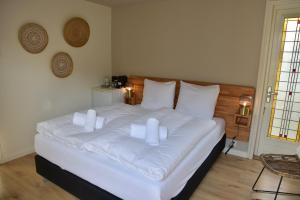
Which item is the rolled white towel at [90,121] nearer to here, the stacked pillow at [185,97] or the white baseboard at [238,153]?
the stacked pillow at [185,97]

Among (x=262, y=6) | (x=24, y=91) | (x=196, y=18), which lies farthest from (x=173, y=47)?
(x=24, y=91)

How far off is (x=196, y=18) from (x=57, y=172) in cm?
274

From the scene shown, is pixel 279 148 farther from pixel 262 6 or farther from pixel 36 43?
pixel 36 43

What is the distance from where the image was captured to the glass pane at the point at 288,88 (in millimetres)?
2574

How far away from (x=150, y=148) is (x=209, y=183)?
1.04 m

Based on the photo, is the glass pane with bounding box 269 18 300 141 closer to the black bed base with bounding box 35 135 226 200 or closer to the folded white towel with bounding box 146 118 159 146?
the black bed base with bounding box 35 135 226 200

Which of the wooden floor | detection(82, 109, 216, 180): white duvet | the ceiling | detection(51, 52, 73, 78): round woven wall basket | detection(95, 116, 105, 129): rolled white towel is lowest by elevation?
the wooden floor

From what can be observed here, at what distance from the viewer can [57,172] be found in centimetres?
208

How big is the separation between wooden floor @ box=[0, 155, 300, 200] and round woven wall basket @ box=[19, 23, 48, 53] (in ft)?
5.08

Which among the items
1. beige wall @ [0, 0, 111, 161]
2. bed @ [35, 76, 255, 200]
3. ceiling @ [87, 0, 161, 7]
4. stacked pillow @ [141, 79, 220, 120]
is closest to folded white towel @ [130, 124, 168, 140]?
bed @ [35, 76, 255, 200]

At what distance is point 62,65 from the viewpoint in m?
3.29

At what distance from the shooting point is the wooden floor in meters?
2.14

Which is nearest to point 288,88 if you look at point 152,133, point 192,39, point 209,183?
point 192,39

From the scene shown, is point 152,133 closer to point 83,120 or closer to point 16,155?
point 83,120
